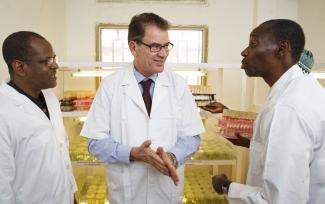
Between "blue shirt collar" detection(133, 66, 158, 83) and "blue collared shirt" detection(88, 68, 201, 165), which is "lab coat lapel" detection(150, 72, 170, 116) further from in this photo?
"blue collared shirt" detection(88, 68, 201, 165)

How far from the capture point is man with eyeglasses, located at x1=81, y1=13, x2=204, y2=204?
64.5 inches

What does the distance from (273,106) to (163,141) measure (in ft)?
2.21

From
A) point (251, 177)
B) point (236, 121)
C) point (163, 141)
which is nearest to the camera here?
point (251, 177)

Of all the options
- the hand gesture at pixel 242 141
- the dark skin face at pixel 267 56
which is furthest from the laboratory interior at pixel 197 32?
the dark skin face at pixel 267 56

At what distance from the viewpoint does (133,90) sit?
5.57 feet

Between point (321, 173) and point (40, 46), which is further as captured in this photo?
point (40, 46)

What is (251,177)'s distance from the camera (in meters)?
1.40

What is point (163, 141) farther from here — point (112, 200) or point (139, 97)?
point (112, 200)

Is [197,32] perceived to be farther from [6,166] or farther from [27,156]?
[6,166]

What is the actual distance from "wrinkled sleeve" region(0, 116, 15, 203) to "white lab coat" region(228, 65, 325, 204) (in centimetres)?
108

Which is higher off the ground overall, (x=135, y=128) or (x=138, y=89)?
(x=138, y=89)

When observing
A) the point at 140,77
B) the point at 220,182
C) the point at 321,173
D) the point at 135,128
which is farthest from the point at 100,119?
the point at 321,173

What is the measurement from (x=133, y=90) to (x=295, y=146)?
92cm

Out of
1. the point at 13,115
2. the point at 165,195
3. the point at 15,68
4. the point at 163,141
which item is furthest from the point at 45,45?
Answer: the point at 165,195
